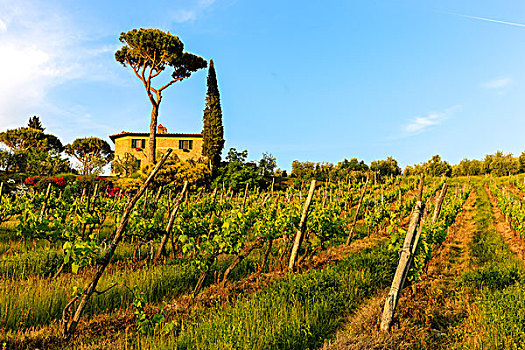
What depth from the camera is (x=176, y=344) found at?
Result: 3467mm

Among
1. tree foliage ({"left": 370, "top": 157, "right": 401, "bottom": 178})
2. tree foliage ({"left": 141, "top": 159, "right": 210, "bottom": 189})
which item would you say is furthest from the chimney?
tree foliage ({"left": 370, "top": 157, "right": 401, "bottom": 178})

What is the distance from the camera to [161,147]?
39.6 metres

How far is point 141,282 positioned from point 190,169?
23.4 meters

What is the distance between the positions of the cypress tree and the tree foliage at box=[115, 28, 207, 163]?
13.8 feet

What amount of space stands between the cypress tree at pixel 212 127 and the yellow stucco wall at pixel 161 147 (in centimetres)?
455

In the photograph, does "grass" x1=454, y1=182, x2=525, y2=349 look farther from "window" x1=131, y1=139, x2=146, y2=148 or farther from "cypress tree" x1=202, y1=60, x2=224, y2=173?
"window" x1=131, y1=139, x2=146, y2=148

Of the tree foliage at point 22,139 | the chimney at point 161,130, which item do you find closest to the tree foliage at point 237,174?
the chimney at point 161,130

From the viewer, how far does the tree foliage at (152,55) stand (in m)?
32.3

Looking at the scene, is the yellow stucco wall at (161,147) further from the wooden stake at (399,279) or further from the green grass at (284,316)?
the wooden stake at (399,279)

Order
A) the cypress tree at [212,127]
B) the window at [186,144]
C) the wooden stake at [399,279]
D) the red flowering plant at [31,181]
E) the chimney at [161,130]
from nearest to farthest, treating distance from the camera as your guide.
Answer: the wooden stake at [399,279] → the red flowering plant at [31,181] → the cypress tree at [212,127] → the window at [186,144] → the chimney at [161,130]

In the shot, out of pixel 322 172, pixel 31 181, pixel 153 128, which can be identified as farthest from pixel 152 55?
pixel 322 172

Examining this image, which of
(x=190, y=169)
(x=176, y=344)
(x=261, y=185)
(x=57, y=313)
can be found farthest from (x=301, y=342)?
(x=261, y=185)

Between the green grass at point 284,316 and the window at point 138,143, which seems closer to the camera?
the green grass at point 284,316

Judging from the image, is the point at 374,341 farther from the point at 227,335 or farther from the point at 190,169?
the point at 190,169
